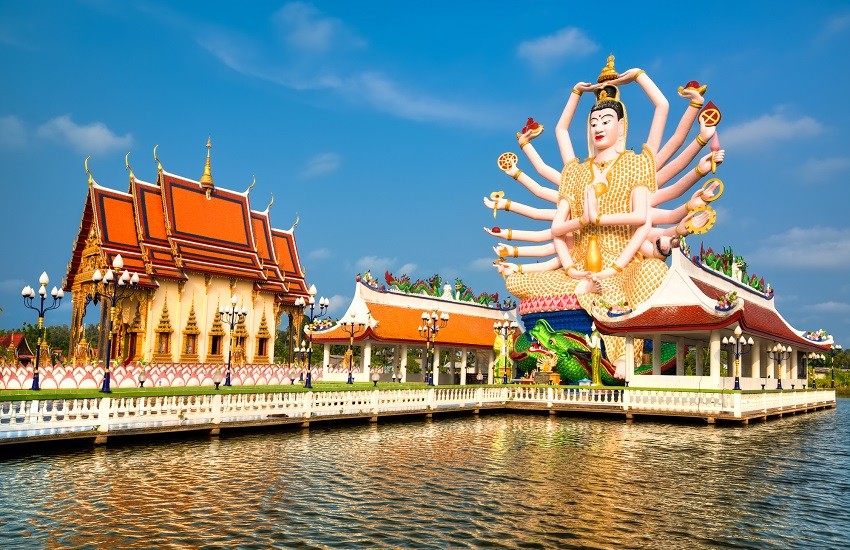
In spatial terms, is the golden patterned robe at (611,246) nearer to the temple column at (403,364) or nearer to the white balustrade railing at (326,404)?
the temple column at (403,364)

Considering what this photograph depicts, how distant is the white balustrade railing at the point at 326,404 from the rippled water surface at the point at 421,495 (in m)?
1.11

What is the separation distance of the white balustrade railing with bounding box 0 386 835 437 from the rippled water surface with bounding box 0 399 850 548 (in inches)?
43.9

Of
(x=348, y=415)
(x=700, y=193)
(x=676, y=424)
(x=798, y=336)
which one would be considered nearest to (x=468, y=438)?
(x=348, y=415)

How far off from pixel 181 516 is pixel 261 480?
2.85 m

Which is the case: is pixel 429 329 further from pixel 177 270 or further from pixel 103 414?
pixel 103 414

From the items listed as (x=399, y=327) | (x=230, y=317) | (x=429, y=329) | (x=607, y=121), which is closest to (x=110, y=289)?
(x=230, y=317)

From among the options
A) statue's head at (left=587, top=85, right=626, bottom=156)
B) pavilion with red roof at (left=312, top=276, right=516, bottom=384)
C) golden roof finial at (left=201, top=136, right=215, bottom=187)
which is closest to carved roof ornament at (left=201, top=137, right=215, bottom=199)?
golden roof finial at (left=201, top=136, right=215, bottom=187)

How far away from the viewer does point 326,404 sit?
21750 mm

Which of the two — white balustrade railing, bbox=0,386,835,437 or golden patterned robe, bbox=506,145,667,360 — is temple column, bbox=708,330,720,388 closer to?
white balustrade railing, bbox=0,386,835,437

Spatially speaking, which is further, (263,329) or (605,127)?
(263,329)

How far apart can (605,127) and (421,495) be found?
3207 cm

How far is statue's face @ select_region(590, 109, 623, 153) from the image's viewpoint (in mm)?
39188

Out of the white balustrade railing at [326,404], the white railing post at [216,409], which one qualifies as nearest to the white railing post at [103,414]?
the white balustrade railing at [326,404]

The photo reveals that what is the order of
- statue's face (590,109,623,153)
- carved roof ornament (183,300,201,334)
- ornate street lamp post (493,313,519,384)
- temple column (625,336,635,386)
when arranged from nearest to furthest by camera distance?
temple column (625,336,635,386)
ornate street lamp post (493,313,519,384)
carved roof ornament (183,300,201,334)
statue's face (590,109,623,153)
